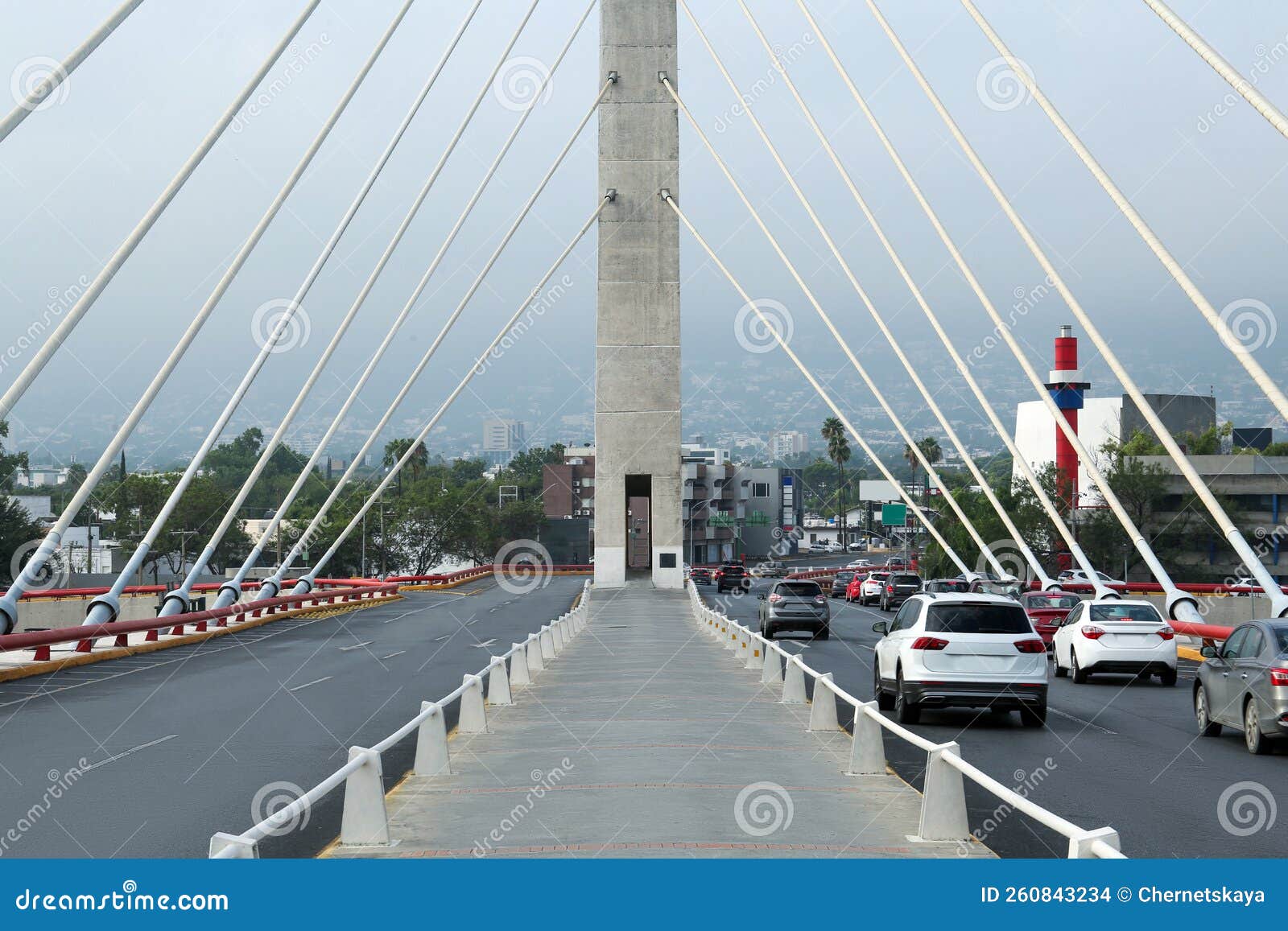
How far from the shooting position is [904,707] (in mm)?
18828

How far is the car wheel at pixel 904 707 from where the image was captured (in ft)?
61.4

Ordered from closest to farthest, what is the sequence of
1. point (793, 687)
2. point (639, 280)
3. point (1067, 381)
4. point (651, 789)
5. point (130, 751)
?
point (651, 789), point (130, 751), point (793, 687), point (639, 280), point (1067, 381)

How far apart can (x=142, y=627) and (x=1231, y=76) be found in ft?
81.7

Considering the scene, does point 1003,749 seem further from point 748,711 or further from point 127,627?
point 127,627

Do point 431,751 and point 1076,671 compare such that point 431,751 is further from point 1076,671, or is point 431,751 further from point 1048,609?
point 1048,609

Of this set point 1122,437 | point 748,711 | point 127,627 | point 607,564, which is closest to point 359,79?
point 127,627

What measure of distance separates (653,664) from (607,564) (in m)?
40.6

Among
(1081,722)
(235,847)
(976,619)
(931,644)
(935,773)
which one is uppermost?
(976,619)

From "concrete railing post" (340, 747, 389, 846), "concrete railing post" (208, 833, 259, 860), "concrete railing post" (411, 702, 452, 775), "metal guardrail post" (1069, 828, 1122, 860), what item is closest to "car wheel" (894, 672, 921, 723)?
"concrete railing post" (411, 702, 452, 775)

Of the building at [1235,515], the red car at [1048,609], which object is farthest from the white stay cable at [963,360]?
the building at [1235,515]

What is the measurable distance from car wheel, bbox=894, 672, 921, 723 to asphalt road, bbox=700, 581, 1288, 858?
0.53 feet

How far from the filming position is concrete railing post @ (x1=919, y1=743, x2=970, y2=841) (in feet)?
32.7

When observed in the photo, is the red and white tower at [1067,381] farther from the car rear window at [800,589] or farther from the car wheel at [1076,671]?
the car wheel at [1076,671]

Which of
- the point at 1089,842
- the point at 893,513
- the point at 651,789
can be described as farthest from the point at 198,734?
the point at 893,513
